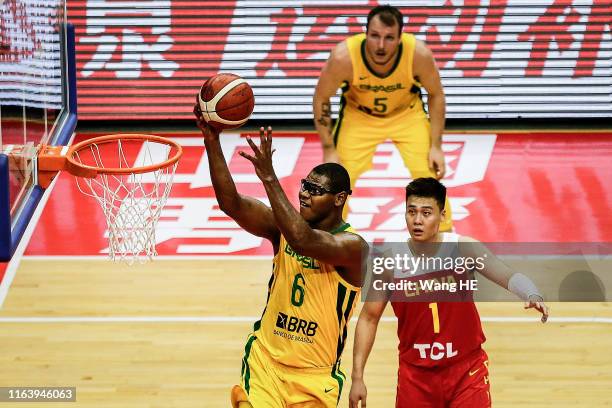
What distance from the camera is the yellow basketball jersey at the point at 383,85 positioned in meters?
8.69

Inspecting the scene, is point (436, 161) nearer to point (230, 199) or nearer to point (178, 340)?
point (178, 340)

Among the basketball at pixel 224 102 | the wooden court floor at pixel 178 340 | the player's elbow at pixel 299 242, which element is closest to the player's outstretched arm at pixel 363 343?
the player's elbow at pixel 299 242

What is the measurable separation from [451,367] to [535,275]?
137 inches

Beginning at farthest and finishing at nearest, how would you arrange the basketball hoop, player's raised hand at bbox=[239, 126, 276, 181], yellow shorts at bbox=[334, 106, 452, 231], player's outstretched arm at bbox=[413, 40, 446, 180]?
yellow shorts at bbox=[334, 106, 452, 231] → player's outstretched arm at bbox=[413, 40, 446, 180] → the basketball hoop → player's raised hand at bbox=[239, 126, 276, 181]

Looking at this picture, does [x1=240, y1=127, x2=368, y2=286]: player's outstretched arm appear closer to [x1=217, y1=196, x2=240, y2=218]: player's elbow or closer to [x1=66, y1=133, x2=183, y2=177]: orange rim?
[x1=217, y1=196, x2=240, y2=218]: player's elbow

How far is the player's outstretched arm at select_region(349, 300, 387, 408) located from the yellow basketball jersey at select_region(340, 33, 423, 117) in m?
3.38

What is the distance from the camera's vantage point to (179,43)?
12641mm

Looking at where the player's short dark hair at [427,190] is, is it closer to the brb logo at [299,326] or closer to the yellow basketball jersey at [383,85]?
the brb logo at [299,326]

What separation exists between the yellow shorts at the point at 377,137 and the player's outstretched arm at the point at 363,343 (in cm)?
332

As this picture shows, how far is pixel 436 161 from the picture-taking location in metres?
8.65

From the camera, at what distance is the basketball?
17.9 ft

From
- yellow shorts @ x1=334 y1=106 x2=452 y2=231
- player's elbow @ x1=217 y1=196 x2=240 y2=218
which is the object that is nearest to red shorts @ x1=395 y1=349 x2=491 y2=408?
player's elbow @ x1=217 y1=196 x2=240 y2=218

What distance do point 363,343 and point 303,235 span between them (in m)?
0.90

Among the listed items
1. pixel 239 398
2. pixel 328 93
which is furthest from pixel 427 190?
pixel 328 93
